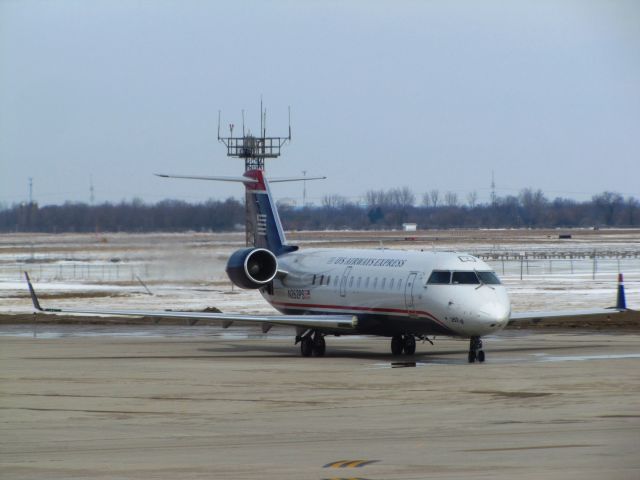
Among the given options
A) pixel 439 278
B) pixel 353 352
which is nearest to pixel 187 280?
pixel 353 352

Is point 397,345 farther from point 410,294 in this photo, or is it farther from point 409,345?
point 410,294

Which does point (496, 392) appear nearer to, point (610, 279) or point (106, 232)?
point (610, 279)

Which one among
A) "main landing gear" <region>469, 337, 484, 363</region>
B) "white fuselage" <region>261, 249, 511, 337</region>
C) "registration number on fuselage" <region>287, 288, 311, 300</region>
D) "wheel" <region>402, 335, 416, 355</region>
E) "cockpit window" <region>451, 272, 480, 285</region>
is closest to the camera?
"white fuselage" <region>261, 249, 511, 337</region>

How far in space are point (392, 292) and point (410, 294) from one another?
77 cm

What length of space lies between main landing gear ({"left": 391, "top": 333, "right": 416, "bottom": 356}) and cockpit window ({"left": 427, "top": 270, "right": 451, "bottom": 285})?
9.26 ft

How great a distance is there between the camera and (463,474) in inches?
567

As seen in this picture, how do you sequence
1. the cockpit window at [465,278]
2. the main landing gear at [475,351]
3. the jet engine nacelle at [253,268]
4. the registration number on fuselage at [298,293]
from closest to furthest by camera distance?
1. the main landing gear at [475,351]
2. the cockpit window at [465,278]
3. the registration number on fuselage at [298,293]
4. the jet engine nacelle at [253,268]

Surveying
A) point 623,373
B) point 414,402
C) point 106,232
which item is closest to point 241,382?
point 414,402

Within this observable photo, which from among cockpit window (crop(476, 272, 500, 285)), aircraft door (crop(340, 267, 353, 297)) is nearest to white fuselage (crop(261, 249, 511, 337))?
aircraft door (crop(340, 267, 353, 297))

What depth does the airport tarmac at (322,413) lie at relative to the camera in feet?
50.2

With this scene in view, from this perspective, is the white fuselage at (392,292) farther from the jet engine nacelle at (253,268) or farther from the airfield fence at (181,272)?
the airfield fence at (181,272)

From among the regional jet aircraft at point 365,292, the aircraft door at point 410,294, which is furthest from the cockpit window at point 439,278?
the aircraft door at point 410,294

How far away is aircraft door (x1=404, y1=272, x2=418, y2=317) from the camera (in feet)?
99.7

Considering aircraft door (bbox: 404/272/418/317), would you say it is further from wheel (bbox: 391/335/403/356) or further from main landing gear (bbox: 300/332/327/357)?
main landing gear (bbox: 300/332/327/357)
